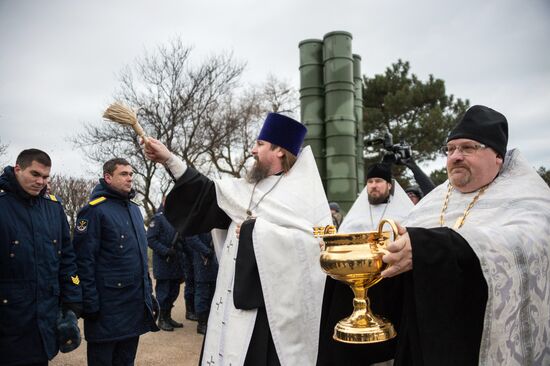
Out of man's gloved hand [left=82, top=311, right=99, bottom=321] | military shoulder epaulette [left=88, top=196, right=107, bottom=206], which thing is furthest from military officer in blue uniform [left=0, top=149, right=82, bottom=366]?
military shoulder epaulette [left=88, top=196, right=107, bottom=206]

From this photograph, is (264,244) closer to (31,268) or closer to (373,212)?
(31,268)

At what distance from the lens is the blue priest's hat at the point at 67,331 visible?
3293 mm

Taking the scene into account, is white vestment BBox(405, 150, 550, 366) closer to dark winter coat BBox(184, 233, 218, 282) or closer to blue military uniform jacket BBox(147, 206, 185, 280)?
dark winter coat BBox(184, 233, 218, 282)

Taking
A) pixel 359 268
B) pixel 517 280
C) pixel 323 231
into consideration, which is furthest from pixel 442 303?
pixel 323 231

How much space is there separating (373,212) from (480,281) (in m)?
3.27

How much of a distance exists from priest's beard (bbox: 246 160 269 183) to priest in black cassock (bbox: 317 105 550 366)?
1498mm

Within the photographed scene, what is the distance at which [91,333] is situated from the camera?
3627 mm

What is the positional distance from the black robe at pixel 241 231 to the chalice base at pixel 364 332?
112 centimetres

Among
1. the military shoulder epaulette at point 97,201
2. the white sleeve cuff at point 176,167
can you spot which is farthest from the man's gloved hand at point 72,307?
the white sleeve cuff at point 176,167

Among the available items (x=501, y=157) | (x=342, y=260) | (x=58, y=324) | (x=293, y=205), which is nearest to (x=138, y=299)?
(x=58, y=324)

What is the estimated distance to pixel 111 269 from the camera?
12.5 ft

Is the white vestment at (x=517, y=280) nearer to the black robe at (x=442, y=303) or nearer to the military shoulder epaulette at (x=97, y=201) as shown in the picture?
the black robe at (x=442, y=303)

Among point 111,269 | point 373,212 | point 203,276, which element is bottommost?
point 203,276

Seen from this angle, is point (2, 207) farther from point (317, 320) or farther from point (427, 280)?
point (427, 280)
